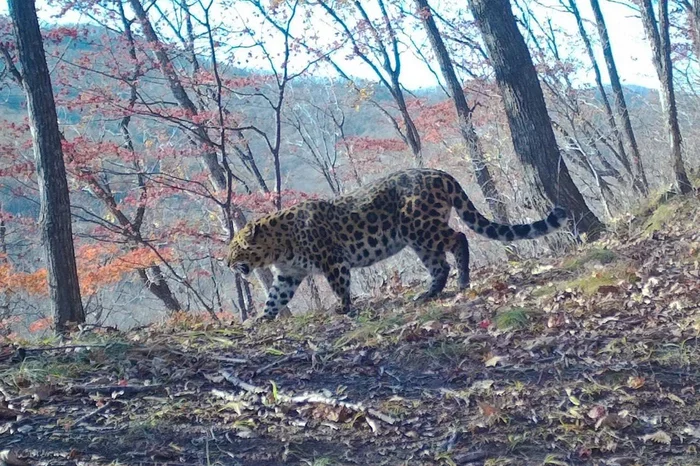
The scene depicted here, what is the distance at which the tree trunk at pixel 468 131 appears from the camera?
49.0 feet

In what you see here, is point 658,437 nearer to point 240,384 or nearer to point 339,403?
point 339,403

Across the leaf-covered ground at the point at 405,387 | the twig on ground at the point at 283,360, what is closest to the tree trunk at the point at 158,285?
the leaf-covered ground at the point at 405,387

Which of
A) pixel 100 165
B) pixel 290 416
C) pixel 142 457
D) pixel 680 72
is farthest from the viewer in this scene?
pixel 680 72

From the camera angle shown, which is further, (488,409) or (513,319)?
(513,319)

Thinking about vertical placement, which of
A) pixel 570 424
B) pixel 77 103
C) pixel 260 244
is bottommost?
pixel 570 424

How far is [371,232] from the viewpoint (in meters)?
8.88

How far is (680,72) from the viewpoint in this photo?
23453 mm

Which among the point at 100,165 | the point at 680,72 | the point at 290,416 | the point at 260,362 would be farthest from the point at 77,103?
the point at 680,72

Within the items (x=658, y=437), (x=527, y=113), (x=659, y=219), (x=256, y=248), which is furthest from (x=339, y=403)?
(x=527, y=113)

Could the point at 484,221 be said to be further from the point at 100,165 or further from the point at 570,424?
the point at 100,165

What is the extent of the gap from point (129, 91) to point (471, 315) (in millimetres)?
12895

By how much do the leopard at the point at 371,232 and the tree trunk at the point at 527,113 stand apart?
7.22 feet

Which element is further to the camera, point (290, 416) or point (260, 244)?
point (260, 244)

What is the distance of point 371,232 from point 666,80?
717 centimetres
